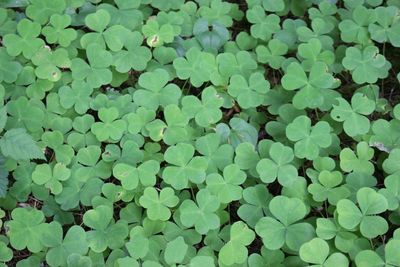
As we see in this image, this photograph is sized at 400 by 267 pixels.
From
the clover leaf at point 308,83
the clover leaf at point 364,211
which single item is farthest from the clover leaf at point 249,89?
the clover leaf at point 364,211

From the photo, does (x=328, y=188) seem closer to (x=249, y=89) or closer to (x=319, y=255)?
(x=319, y=255)

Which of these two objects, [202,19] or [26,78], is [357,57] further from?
[26,78]

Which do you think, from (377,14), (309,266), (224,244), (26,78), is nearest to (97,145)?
(26,78)

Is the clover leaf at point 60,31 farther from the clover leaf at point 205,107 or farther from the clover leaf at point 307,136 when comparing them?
the clover leaf at point 307,136

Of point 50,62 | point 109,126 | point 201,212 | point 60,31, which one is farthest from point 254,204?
point 60,31

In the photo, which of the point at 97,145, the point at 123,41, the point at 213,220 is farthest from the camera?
the point at 123,41

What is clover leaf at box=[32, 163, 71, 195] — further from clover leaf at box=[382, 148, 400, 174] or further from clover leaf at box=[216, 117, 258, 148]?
clover leaf at box=[382, 148, 400, 174]

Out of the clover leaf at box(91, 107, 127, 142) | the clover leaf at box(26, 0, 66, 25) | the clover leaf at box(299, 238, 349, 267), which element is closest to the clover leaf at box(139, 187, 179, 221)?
the clover leaf at box(91, 107, 127, 142)
